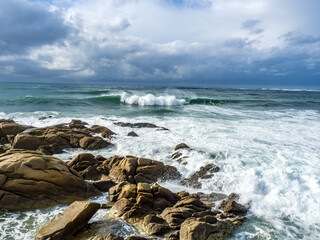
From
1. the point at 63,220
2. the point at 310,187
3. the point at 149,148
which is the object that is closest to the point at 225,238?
the point at 63,220

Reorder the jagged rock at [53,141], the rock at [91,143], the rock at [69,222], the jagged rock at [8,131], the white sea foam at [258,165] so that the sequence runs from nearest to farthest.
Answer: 1. the rock at [69,222]
2. the white sea foam at [258,165]
3. the jagged rock at [53,141]
4. the rock at [91,143]
5. the jagged rock at [8,131]

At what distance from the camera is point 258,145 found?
10.6 m

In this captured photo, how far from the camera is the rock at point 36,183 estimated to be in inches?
214

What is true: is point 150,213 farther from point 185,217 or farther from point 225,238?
point 225,238

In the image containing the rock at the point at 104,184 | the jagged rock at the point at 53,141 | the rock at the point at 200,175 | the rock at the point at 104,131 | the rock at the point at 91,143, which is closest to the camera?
the rock at the point at 104,184

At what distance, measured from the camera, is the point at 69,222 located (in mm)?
4305

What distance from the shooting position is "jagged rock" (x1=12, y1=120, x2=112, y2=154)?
9703 millimetres

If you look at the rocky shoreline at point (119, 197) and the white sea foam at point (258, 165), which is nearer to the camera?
the rocky shoreline at point (119, 197)

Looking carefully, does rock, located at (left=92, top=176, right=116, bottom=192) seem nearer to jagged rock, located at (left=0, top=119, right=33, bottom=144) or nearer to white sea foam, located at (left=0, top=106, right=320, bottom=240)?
white sea foam, located at (left=0, top=106, right=320, bottom=240)

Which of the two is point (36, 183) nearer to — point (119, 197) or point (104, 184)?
point (104, 184)

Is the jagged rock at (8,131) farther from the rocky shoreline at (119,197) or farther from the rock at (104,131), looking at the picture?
the rocky shoreline at (119,197)

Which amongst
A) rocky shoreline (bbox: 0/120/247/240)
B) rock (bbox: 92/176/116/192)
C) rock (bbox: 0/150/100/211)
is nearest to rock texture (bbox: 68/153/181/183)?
rocky shoreline (bbox: 0/120/247/240)

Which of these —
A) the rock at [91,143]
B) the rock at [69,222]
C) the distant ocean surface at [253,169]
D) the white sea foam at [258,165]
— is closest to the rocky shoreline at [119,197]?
the rock at [69,222]

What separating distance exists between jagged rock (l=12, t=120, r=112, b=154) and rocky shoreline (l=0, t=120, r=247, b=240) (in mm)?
2378
